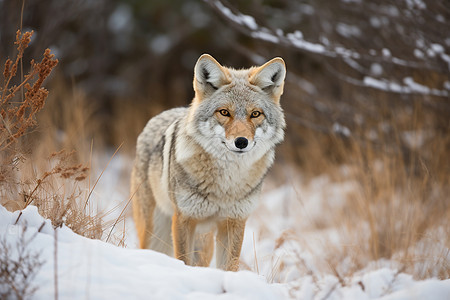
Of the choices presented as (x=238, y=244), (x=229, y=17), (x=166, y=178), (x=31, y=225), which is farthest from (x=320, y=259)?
(x=31, y=225)

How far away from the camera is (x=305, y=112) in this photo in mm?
7891

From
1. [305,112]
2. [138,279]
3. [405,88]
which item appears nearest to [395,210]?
[405,88]

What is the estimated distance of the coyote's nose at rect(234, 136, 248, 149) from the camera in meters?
3.23

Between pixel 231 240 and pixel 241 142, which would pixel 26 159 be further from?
pixel 231 240

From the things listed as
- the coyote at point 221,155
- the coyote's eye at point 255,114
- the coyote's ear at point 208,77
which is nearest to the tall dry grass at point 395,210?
the coyote at point 221,155

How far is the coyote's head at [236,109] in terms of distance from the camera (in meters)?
3.37

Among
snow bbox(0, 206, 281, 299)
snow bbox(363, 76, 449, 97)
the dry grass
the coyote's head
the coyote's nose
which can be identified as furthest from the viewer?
snow bbox(363, 76, 449, 97)

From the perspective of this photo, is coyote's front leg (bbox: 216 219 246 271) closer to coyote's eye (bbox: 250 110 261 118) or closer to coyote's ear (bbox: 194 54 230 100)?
coyote's eye (bbox: 250 110 261 118)

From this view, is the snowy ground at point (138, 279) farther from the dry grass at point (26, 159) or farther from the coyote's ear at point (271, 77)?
the coyote's ear at point (271, 77)

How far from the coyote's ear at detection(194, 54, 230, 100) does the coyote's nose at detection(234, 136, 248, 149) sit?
0.68 meters

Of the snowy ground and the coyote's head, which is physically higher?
the coyote's head

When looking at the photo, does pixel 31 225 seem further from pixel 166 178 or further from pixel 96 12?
pixel 96 12

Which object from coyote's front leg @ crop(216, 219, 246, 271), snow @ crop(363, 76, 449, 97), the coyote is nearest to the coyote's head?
the coyote

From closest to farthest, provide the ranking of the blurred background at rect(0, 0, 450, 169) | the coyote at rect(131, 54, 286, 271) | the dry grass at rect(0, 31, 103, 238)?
the dry grass at rect(0, 31, 103, 238) → the coyote at rect(131, 54, 286, 271) → the blurred background at rect(0, 0, 450, 169)
